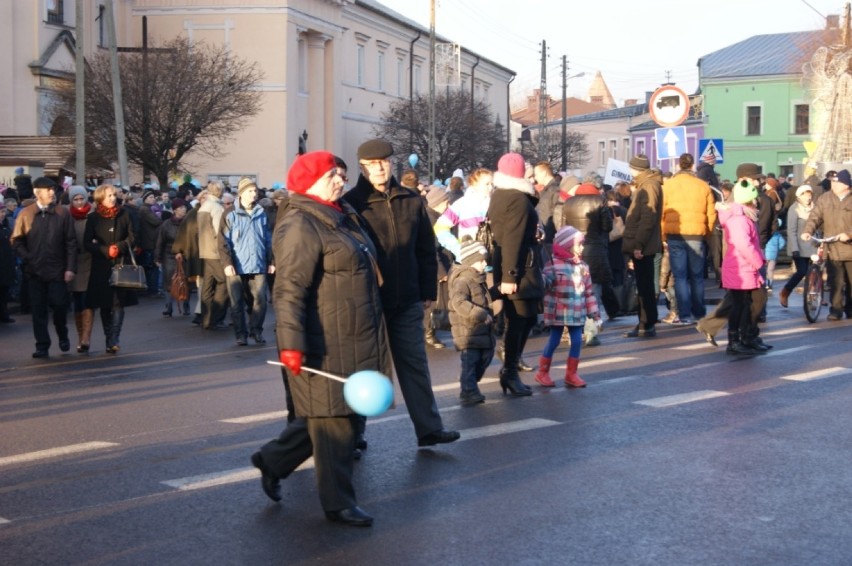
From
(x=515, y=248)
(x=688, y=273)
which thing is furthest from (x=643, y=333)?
(x=515, y=248)

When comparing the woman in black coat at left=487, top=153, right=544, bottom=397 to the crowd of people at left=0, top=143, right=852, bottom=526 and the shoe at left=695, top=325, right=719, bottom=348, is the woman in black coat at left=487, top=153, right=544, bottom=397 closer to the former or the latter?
the crowd of people at left=0, top=143, right=852, bottom=526

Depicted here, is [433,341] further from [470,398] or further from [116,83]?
[116,83]

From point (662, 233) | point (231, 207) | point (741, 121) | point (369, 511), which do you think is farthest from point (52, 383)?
point (741, 121)

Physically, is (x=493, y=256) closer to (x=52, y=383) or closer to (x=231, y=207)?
(x=52, y=383)

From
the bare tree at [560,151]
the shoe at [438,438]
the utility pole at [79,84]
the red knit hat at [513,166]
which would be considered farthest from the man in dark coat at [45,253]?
the bare tree at [560,151]

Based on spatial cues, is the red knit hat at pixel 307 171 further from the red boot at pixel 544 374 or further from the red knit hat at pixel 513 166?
the red boot at pixel 544 374

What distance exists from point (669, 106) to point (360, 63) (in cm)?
4658

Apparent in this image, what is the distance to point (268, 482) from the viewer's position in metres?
7.16

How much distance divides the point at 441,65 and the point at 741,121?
22.9 m

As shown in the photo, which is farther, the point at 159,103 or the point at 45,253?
the point at 159,103

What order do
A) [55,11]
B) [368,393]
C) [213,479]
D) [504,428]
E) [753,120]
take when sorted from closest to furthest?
1. [368,393]
2. [213,479]
3. [504,428]
4. [55,11]
5. [753,120]

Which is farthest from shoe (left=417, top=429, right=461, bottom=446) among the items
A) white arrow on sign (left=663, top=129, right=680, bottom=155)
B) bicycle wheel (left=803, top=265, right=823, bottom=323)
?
white arrow on sign (left=663, top=129, right=680, bottom=155)

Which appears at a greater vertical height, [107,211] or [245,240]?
[107,211]

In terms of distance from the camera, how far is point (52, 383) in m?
12.6
